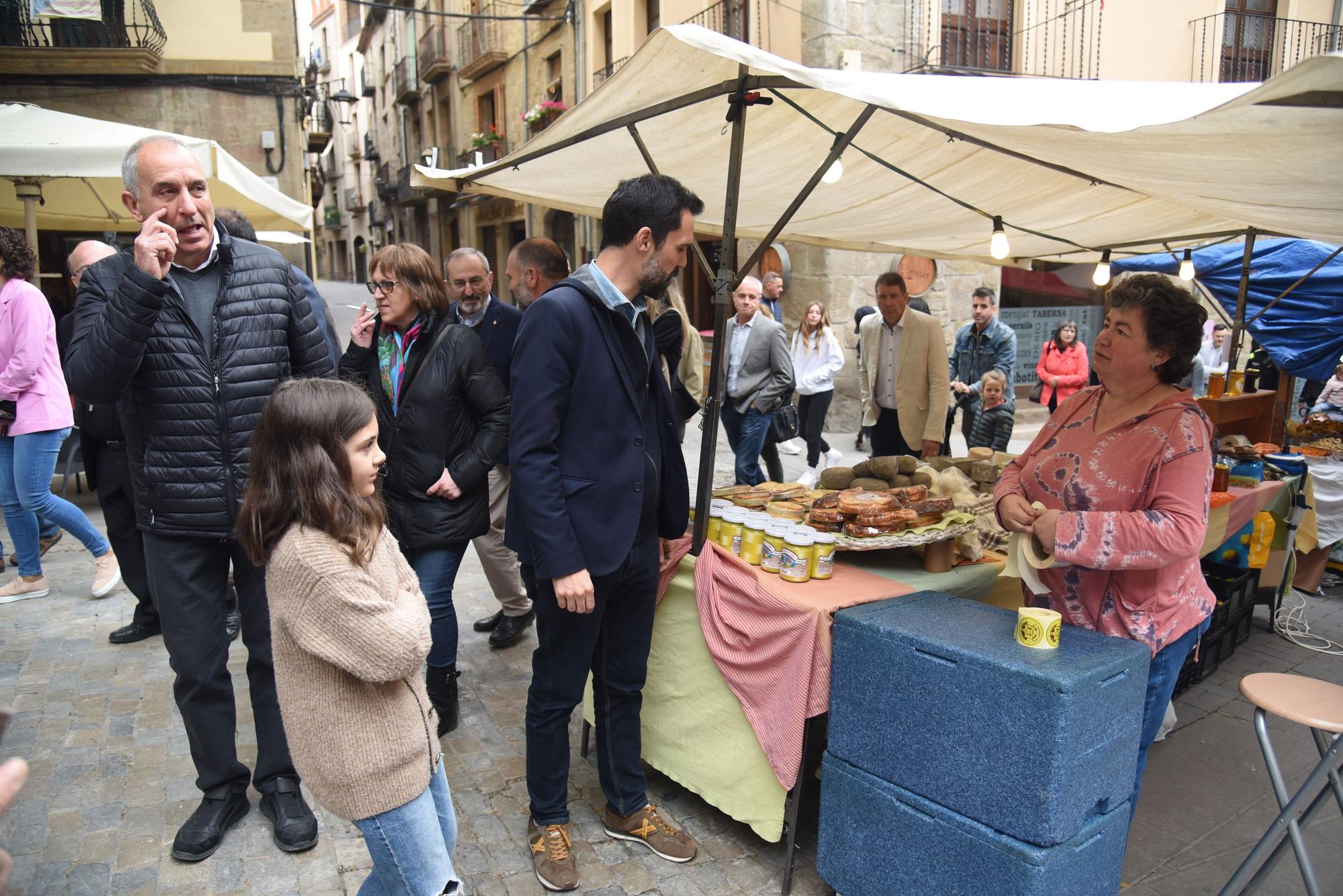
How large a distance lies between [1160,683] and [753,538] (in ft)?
4.12

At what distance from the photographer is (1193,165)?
2521mm

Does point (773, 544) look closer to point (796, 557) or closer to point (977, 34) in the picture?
point (796, 557)

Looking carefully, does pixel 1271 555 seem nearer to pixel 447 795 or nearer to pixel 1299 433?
pixel 1299 433

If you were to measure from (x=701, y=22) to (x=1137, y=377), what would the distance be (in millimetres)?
12572

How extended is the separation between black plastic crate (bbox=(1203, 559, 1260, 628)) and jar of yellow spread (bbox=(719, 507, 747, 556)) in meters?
2.87

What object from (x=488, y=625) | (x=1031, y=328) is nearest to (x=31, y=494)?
(x=488, y=625)

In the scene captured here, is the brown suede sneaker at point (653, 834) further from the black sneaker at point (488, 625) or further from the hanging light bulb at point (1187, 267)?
the hanging light bulb at point (1187, 267)

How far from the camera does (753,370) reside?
6531 millimetres

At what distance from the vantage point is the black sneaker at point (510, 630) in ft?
14.1

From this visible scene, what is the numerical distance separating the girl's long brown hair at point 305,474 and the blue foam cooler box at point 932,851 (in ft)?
4.93

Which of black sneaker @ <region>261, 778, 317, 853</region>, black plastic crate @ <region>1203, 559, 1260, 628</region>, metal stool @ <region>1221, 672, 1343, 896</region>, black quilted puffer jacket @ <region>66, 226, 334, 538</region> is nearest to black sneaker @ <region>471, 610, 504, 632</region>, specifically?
black sneaker @ <region>261, 778, 317, 853</region>

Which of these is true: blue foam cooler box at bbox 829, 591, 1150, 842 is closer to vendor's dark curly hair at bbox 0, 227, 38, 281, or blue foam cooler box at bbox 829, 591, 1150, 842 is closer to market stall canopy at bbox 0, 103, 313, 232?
market stall canopy at bbox 0, 103, 313, 232

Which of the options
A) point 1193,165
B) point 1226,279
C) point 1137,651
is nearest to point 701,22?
point 1226,279

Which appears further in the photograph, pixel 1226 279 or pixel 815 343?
pixel 815 343
